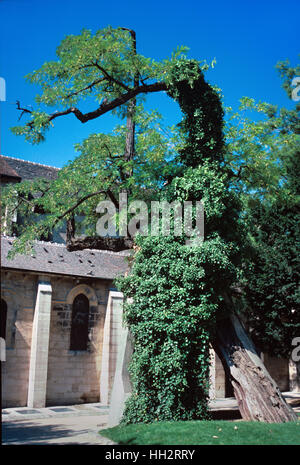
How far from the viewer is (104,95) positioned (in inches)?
561

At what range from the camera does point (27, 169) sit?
940 inches

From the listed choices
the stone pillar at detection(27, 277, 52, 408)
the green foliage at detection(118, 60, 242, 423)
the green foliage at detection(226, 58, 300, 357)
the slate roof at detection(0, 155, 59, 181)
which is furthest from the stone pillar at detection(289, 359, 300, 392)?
the slate roof at detection(0, 155, 59, 181)

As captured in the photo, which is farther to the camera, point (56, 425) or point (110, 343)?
point (110, 343)

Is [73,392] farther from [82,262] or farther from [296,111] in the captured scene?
[296,111]

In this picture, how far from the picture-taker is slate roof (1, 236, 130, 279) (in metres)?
18.3

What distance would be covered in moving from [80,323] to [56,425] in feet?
23.4

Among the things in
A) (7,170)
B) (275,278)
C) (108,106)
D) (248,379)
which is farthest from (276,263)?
(7,170)

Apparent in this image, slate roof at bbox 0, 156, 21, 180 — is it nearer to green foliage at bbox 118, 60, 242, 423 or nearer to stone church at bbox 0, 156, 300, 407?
stone church at bbox 0, 156, 300, 407

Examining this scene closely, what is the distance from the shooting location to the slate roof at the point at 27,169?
23156 millimetres

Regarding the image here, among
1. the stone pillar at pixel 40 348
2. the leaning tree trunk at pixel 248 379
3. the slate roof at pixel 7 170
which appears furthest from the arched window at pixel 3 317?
the leaning tree trunk at pixel 248 379

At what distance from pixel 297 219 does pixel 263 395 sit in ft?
28.7

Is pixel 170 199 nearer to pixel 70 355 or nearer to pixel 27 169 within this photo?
pixel 70 355

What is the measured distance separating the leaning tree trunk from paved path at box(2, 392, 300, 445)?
2845 millimetres

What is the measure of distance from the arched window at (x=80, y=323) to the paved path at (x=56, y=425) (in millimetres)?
2597
